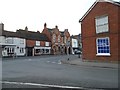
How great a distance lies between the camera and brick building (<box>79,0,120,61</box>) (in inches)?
1017

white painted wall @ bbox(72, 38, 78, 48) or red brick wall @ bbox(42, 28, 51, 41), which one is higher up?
red brick wall @ bbox(42, 28, 51, 41)

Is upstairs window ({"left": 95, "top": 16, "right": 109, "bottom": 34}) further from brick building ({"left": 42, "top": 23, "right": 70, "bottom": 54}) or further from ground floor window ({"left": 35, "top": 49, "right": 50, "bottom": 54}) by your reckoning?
brick building ({"left": 42, "top": 23, "right": 70, "bottom": 54})

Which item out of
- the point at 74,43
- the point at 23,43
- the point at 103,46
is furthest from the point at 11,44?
the point at 103,46

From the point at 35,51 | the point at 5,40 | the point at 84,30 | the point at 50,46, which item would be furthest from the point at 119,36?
the point at 50,46

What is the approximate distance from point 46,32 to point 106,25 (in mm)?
57984

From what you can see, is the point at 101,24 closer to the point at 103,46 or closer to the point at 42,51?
the point at 103,46

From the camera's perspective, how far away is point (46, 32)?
275 ft

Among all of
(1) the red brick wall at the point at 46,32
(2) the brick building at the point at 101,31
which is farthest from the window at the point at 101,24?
(1) the red brick wall at the point at 46,32

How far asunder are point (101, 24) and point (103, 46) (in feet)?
8.45

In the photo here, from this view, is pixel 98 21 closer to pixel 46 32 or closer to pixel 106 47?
pixel 106 47

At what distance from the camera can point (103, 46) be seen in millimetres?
27266

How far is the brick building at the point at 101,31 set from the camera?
2583 centimetres

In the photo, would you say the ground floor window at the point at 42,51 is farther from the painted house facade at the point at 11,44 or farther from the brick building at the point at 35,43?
the painted house facade at the point at 11,44

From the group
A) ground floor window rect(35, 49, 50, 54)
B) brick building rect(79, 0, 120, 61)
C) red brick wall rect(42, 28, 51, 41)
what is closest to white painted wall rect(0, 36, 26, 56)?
ground floor window rect(35, 49, 50, 54)
